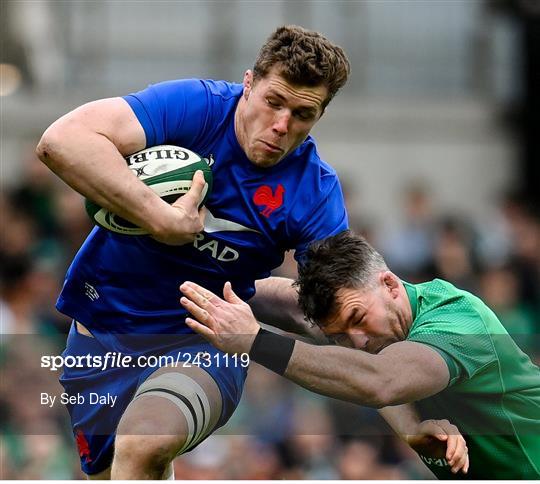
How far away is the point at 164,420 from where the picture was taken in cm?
487

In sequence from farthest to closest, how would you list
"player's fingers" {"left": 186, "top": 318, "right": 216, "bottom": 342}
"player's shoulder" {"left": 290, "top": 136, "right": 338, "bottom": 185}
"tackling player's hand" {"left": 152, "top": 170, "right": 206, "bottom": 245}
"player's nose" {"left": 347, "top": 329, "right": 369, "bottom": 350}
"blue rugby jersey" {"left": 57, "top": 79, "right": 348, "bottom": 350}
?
"player's shoulder" {"left": 290, "top": 136, "right": 338, "bottom": 185} < "blue rugby jersey" {"left": 57, "top": 79, "right": 348, "bottom": 350} < "player's nose" {"left": 347, "top": 329, "right": 369, "bottom": 350} < "tackling player's hand" {"left": 152, "top": 170, "right": 206, "bottom": 245} < "player's fingers" {"left": 186, "top": 318, "right": 216, "bottom": 342}

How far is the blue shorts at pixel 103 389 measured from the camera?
5336mm

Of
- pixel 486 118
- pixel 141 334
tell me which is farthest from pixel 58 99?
pixel 141 334

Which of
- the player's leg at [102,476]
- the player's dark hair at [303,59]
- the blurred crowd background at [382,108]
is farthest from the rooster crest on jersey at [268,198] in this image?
the blurred crowd background at [382,108]

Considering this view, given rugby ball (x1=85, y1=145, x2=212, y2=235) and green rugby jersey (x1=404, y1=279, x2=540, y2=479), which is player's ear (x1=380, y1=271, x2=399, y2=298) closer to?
green rugby jersey (x1=404, y1=279, x2=540, y2=479)

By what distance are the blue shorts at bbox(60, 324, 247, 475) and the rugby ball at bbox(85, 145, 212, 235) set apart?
0.63m

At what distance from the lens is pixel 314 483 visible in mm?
7207

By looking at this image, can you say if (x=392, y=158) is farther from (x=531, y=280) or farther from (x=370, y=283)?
(x=370, y=283)

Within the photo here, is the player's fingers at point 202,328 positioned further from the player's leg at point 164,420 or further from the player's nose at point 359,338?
the player's nose at point 359,338

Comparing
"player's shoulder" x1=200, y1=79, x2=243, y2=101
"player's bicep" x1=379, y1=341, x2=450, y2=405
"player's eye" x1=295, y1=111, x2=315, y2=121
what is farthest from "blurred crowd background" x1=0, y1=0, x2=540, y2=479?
"player's bicep" x1=379, y1=341, x2=450, y2=405

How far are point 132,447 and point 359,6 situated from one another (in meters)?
9.56

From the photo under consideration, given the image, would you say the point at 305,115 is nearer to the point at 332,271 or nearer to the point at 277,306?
the point at 332,271

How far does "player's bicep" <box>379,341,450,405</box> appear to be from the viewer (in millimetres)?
4738

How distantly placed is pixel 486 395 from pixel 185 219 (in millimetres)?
1476
